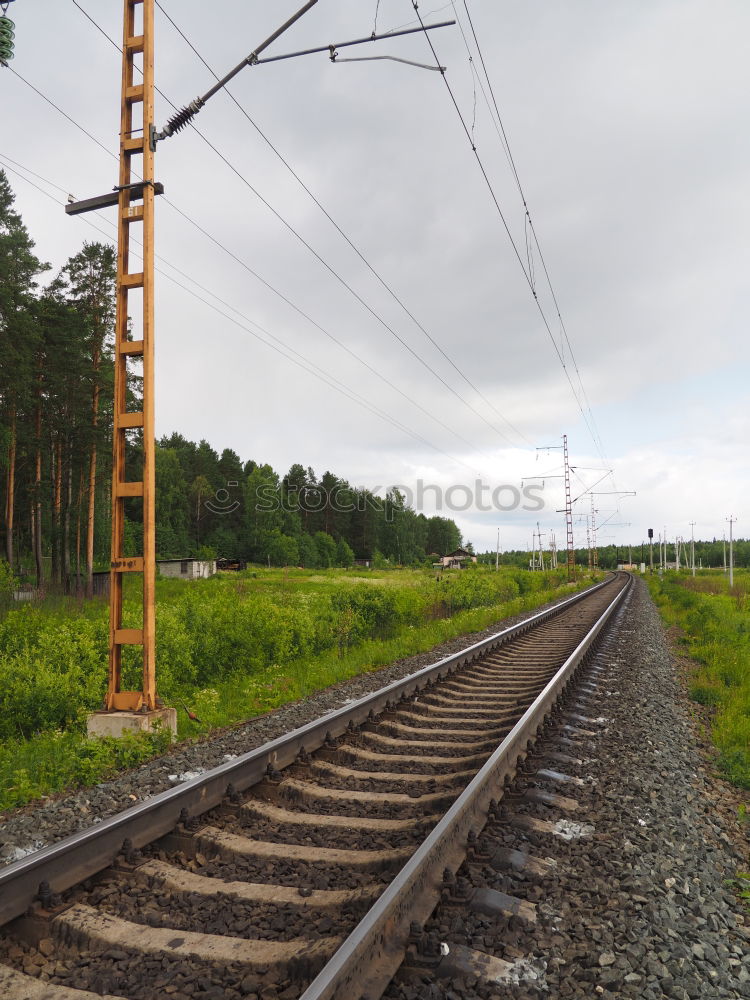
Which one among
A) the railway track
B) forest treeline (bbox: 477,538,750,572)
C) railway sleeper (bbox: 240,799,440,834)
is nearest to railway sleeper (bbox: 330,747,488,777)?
the railway track

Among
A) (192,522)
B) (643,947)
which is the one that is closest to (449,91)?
(643,947)

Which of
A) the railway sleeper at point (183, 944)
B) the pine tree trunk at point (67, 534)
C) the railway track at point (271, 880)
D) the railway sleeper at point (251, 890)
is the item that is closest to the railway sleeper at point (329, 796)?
the railway track at point (271, 880)

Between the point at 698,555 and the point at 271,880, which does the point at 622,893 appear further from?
the point at 698,555

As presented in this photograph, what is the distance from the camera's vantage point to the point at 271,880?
3.38 m

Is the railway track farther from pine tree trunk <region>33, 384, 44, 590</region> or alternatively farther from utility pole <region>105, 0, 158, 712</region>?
pine tree trunk <region>33, 384, 44, 590</region>

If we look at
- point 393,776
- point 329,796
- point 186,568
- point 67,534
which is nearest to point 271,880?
point 329,796

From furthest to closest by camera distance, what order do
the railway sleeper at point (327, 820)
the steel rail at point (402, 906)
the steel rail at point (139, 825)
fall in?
the railway sleeper at point (327, 820) < the steel rail at point (139, 825) < the steel rail at point (402, 906)

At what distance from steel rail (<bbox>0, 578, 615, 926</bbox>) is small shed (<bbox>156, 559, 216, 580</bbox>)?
47.5 m

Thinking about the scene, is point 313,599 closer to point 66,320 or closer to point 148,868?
point 148,868

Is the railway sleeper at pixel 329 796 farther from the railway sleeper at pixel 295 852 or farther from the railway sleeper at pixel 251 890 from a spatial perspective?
the railway sleeper at pixel 251 890

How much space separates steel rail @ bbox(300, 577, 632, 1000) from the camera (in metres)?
2.33

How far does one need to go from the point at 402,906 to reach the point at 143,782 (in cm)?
297

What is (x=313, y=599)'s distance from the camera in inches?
605

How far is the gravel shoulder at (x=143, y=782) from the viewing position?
4.06 metres
